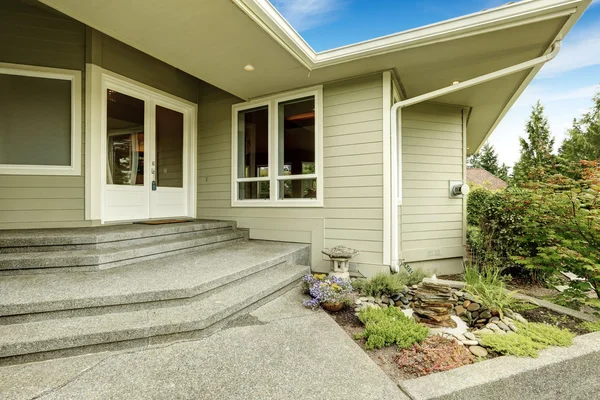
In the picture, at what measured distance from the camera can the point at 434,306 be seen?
2.87 meters

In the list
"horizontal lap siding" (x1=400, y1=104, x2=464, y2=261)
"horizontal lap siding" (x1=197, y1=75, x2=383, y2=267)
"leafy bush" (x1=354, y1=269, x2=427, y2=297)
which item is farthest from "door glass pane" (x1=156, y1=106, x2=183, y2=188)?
"horizontal lap siding" (x1=400, y1=104, x2=464, y2=261)

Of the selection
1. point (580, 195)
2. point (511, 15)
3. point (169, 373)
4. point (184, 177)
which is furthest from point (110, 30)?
point (580, 195)

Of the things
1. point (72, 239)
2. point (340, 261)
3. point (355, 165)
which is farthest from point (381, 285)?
point (72, 239)

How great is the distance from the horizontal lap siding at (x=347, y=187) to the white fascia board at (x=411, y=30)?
22.7 inches

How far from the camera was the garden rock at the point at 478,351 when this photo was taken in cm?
221

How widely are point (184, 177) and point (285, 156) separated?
6.60 ft

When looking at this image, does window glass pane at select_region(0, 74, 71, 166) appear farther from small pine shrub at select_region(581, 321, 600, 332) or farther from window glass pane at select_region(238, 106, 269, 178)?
small pine shrub at select_region(581, 321, 600, 332)

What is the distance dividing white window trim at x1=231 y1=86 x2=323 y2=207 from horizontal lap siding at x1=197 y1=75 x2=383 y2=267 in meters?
0.08

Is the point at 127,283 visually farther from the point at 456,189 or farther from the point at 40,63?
the point at 456,189

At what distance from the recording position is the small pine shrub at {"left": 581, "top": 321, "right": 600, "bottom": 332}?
8.33 feet

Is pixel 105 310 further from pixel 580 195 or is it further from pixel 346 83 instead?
pixel 580 195

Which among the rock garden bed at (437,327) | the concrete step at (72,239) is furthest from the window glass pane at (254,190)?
the rock garden bed at (437,327)

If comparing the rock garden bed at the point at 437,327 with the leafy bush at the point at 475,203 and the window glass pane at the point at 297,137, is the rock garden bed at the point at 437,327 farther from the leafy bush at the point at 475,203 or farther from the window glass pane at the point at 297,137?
the leafy bush at the point at 475,203

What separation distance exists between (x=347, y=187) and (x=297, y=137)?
47.4 inches
